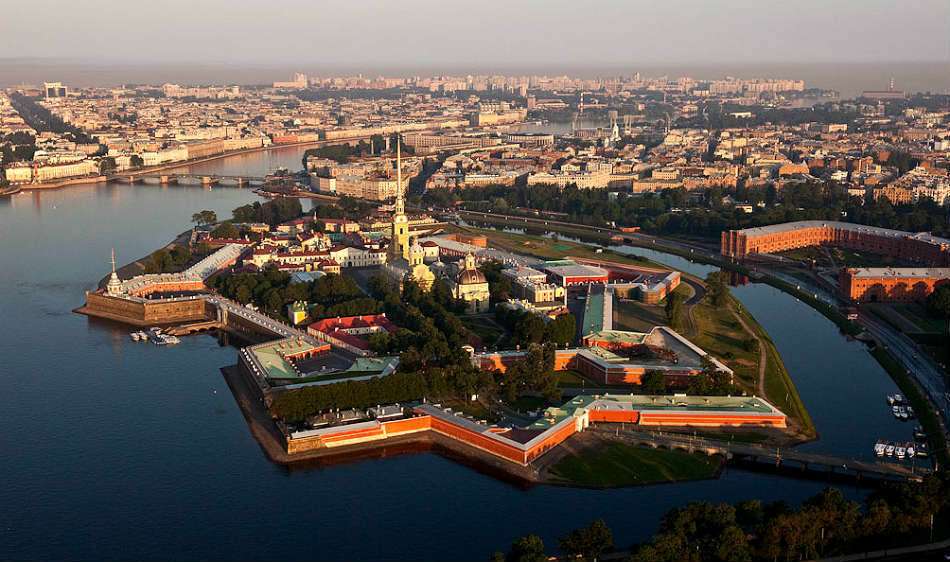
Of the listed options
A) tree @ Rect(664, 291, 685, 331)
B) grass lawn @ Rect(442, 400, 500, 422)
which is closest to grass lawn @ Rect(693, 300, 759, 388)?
tree @ Rect(664, 291, 685, 331)

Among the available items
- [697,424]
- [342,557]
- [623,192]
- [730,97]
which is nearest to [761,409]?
[697,424]

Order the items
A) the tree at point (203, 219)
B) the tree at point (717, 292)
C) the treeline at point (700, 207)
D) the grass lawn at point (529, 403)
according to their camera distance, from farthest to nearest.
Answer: the tree at point (203, 219)
the treeline at point (700, 207)
the tree at point (717, 292)
the grass lawn at point (529, 403)

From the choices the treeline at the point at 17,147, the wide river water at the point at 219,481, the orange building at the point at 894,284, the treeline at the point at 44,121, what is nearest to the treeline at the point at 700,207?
the orange building at the point at 894,284

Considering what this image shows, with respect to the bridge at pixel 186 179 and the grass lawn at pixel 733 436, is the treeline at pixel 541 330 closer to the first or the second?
the grass lawn at pixel 733 436

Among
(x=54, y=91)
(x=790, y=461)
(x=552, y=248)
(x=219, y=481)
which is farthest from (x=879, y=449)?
(x=54, y=91)

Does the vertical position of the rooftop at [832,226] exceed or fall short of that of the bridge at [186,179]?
it exceeds it

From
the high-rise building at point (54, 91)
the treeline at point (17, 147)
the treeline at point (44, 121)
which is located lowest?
the treeline at point (17, 147)

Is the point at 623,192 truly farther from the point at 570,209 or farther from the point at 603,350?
the point at 603,350
